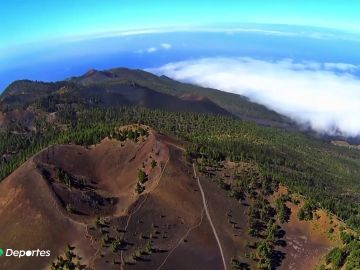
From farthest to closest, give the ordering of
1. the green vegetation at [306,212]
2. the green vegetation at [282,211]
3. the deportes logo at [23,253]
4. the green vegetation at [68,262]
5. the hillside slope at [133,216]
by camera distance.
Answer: the green vegetation at [282,211] → the green vegetation at [306,212] → the deportes logo at [23,253] → the hillside slope at [133,216] → the green vegetation at [68,262]

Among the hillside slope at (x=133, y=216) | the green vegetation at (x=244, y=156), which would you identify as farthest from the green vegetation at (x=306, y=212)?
the hillside slope at (x=133, y=216)

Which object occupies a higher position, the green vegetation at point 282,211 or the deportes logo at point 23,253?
the green vegetation at point 282,211

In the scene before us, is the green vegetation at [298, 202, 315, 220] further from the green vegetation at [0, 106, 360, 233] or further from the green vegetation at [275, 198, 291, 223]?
the green vegetation at [275, 198, 291, 223]

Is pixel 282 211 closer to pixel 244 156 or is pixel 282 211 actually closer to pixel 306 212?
pixel 306 212

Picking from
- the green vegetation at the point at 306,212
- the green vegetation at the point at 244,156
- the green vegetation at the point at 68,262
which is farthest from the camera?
the green vegetation at the point at 244,156

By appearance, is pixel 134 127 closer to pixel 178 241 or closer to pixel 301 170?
pixel 178 241

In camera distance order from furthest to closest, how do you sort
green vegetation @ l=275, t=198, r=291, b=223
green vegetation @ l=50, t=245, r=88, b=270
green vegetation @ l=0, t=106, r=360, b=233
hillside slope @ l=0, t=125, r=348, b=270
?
1. green vegetation @ l=0, t=106, r=360, b=233
2. green vegetation @ l=275, t=198, r=291, b=223
3. hillside slope @ l=0, t=125, r=348, b=270
4. green vegetation @ l=50, t=245, r=88, b=270

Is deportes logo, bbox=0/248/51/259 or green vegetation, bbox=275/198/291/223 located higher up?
green vegetation, bbox=275/198/291/223

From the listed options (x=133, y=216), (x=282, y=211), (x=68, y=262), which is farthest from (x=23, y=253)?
(x=282, y=211)

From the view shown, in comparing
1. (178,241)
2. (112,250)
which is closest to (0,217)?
(112,250)

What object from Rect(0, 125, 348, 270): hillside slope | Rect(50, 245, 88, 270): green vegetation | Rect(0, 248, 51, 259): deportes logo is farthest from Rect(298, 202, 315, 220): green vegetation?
Rect(0, 248, 51, 259): deportes logo

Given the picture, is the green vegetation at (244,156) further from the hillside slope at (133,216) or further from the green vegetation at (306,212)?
the hillside slope at (133,216)

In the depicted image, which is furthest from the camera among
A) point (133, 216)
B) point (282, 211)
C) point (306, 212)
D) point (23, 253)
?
point (282, 211)
